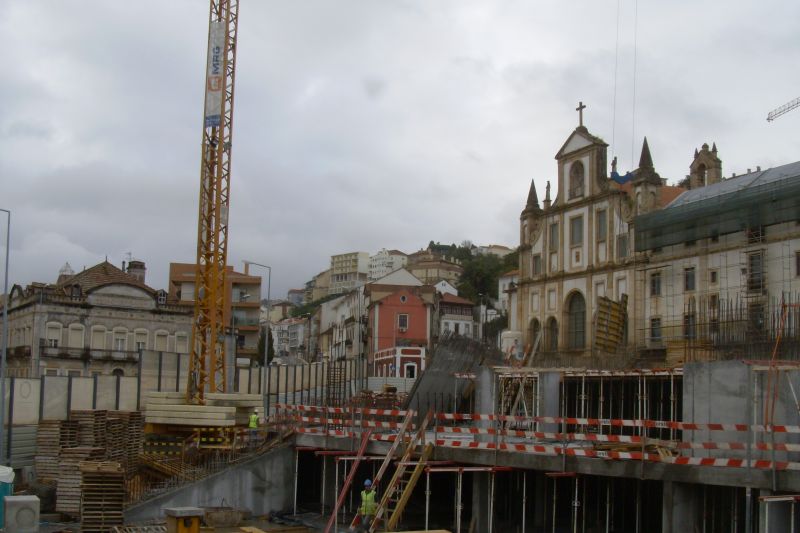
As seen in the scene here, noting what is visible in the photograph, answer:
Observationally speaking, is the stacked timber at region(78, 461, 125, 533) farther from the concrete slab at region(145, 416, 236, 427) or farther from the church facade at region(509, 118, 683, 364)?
the church facade at region(509, 118, 683, 364)

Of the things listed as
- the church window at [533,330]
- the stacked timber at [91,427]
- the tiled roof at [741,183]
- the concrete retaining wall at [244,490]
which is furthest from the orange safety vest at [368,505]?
the church window at [533,330]

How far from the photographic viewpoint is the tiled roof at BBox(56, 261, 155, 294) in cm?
6500

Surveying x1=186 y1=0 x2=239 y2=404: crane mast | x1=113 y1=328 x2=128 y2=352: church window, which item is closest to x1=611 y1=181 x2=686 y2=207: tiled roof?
x1=186 y1=0 x2=239 y2=404: crane mast

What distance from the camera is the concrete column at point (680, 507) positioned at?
19750 mm

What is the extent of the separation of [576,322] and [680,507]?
29.0 meters

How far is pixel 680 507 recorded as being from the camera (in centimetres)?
1984

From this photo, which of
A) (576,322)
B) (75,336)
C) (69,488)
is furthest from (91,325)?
(69,488)

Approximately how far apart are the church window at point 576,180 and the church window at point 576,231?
127 cm

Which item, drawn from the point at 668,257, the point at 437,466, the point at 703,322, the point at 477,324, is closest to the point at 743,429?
the point at 437,466

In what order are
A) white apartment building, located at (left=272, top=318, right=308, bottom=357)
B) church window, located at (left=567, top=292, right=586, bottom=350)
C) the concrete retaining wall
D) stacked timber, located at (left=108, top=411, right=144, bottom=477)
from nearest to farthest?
the concrete retaining wall
stacked timber, located at (left=108, top=411, right=144, bottom=477)
church window, located at (left=567, top=292, right=586, bottom=350)
white apartment building, located at (left=272, top=318, right=308, bottom=357)

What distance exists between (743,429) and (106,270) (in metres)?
56.7

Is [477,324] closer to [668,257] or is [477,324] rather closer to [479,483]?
[668,257]

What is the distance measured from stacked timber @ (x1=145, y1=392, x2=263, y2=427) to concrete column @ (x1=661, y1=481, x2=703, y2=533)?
62.9 feet

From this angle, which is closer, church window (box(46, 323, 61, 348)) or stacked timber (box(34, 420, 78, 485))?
stacked timber (box(34, 420, 78, 485))
